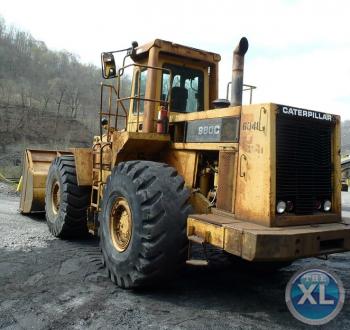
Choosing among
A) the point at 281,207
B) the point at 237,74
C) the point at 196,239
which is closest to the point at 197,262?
the point at 196,239

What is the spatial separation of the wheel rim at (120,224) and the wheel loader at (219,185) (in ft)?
0.04

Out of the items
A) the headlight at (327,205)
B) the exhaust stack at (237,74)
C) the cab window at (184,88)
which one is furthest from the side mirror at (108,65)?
the headlight at (327,205)

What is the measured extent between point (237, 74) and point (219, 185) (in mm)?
1352

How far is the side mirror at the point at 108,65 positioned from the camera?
19.4 feet

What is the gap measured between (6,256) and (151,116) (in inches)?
111

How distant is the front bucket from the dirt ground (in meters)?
2.83

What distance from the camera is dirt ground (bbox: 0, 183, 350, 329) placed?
4.06 m

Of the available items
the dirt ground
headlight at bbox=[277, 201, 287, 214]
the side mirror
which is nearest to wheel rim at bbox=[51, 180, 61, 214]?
the dirt ground

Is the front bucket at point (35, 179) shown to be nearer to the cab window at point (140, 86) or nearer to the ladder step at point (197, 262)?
the cab window at point (140, 86)

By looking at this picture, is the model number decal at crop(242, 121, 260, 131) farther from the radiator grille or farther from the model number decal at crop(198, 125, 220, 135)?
the model number decal at crop(198, 125, 220, 135)

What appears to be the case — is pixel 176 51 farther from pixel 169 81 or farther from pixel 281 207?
pixel 281 207

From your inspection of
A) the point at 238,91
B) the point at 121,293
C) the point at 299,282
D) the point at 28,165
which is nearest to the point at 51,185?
the point at 28,165

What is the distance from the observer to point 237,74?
5230 millimetres

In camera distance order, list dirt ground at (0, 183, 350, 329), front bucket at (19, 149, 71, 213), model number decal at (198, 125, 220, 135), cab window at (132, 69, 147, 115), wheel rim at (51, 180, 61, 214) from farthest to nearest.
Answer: front bucket at (19, 149, 71, 213) < wheel rim at (51, 180, 61, 214) < cab window at (132, 69, 147, 115) < model number decal at (198, 125, 220, 135) < dirt ground at (0, 183, 350, 329)
